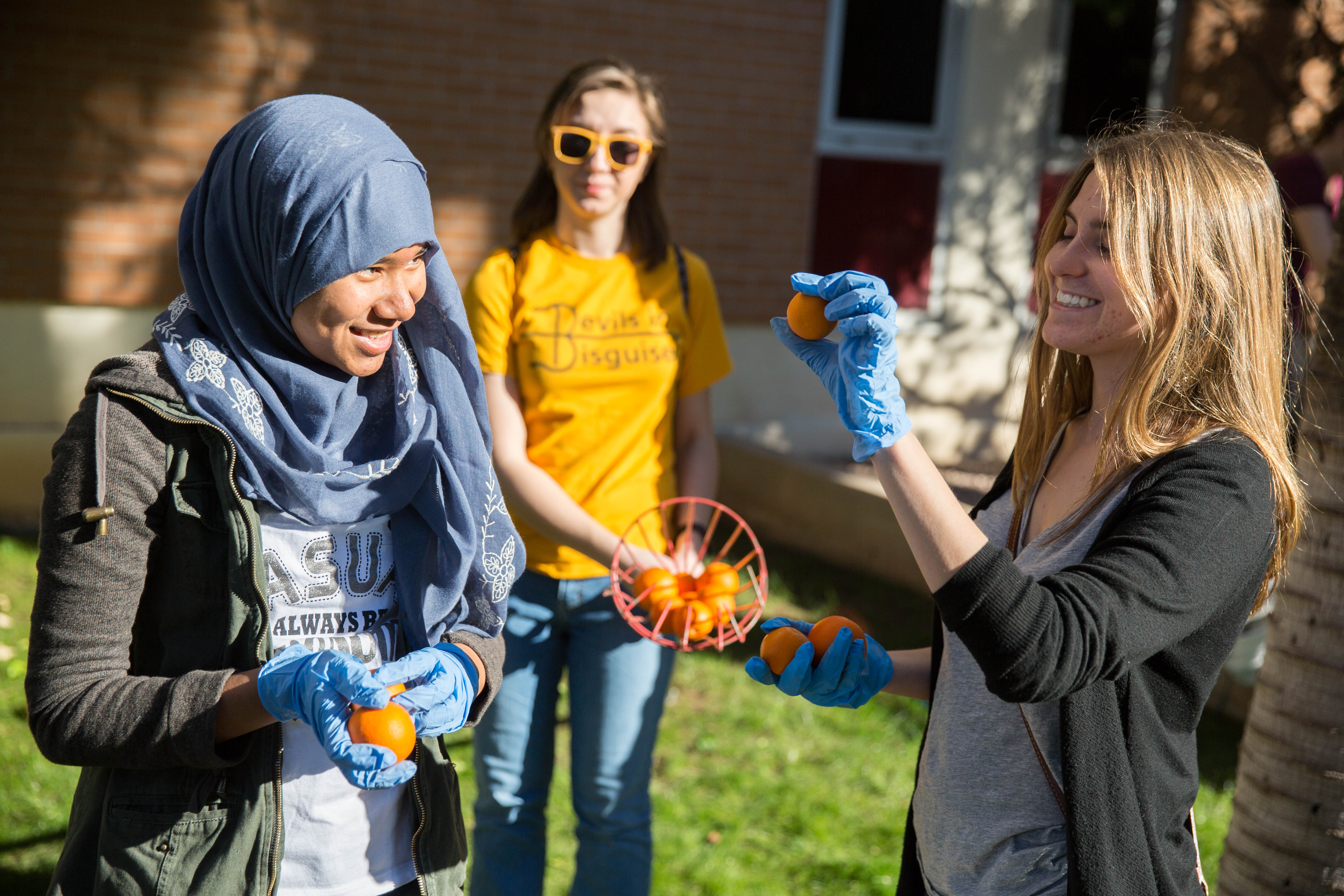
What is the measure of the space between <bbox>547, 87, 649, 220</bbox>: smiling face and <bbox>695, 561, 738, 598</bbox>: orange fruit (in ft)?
3.17

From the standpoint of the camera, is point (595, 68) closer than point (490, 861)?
No

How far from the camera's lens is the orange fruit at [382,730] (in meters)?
1.55

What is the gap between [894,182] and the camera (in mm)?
8602

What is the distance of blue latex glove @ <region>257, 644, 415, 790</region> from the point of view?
1.55m

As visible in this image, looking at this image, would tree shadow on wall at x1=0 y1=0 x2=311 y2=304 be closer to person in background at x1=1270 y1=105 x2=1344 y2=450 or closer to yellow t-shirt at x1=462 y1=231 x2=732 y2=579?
yellow t-shirt at x1=462 y1=231 x2=732 y2=579

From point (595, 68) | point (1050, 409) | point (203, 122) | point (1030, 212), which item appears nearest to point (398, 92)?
point (203, 122)

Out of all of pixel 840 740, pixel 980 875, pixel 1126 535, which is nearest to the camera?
pixel 1126 535

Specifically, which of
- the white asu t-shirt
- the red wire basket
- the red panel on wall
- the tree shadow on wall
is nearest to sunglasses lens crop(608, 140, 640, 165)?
the red wire basket

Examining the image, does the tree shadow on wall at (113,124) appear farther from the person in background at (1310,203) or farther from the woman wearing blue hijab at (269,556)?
the person in background at (1310,203)

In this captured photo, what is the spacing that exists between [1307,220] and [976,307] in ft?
12.7

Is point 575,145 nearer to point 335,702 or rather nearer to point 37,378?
point 335,702

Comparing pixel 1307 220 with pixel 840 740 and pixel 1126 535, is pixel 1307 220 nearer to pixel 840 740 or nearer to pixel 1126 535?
pixel 840 740

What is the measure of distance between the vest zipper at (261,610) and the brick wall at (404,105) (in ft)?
18.1

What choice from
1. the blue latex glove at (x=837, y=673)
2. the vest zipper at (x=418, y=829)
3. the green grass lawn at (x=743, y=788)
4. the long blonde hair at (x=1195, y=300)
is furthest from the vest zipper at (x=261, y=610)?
the green grass lawn at (x=743, y=788)
